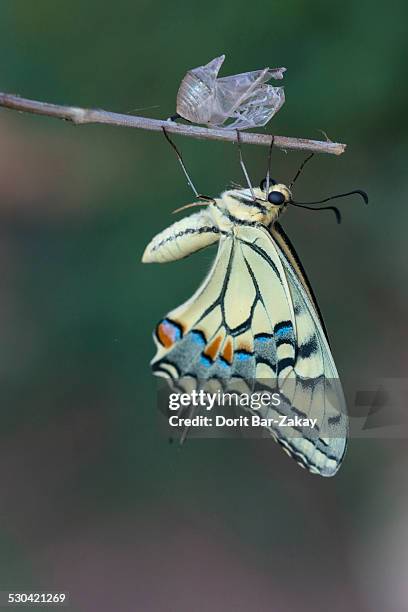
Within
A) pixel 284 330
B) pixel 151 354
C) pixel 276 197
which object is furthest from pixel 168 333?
pixel 151 354

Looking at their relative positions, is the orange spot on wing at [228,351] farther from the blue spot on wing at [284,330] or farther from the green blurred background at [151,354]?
the green blurred background at [151,354]

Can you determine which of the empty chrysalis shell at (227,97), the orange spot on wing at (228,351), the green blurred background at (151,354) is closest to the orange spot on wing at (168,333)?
the orange spot on wing at (228,351)

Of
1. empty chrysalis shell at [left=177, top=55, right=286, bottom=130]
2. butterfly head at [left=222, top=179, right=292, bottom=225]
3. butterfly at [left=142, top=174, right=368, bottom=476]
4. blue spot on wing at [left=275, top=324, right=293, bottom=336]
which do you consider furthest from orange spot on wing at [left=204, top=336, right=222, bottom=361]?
empty chrysalis shell at [left=177, top=55, right=286, bottom=130]

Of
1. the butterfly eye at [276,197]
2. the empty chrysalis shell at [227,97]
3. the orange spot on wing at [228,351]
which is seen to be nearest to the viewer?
the empty chrysalis shell at [227,97]

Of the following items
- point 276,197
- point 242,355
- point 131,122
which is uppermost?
point 276,197

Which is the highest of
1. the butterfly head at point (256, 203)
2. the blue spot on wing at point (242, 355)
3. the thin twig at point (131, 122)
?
the butterfly head at point (256, 203)

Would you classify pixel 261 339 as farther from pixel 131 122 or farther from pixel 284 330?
pixel 131 122
